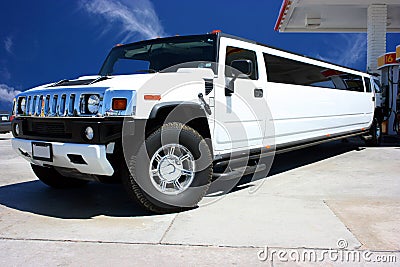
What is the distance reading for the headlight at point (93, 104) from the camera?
139 inches

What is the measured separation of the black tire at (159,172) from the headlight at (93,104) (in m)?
0.56

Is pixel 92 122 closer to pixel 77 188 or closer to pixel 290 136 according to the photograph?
pixel 77 188

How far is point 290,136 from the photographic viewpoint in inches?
228

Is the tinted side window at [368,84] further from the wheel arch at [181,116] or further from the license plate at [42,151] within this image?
the license plate at [42,151]

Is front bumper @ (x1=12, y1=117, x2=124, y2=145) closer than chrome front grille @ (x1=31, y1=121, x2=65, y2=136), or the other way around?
front bumper @ (x1=12, y1=117, x2=124, y2=145)

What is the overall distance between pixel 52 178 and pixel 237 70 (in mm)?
2819

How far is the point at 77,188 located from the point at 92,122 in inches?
84.3

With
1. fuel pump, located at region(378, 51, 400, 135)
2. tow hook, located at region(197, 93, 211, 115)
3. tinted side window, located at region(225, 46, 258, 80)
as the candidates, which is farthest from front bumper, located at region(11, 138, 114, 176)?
fuel pump, located at region(378, 51, 400, 135)

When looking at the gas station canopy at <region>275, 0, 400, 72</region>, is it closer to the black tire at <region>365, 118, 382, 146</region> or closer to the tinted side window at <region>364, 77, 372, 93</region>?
the black tire at <region>365, 118, 382, 146</region>

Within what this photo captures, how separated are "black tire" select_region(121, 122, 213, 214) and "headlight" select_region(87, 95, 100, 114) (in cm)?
56

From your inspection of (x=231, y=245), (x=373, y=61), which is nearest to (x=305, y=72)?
(x=231, y=245)

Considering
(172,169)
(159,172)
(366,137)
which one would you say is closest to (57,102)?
(159,172)

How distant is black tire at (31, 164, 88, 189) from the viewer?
4.98m

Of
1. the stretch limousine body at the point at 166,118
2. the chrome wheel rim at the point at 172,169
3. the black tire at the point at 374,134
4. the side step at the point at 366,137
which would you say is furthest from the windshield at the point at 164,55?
the black tire at the point at 374,134
